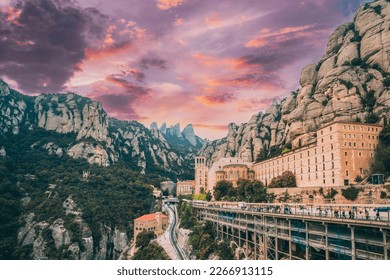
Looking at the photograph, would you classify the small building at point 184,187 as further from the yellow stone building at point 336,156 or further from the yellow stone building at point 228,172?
the yellow stone building at point 336,156

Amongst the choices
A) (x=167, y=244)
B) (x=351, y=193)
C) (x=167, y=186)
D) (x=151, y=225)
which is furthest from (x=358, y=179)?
(x=167, y=186)

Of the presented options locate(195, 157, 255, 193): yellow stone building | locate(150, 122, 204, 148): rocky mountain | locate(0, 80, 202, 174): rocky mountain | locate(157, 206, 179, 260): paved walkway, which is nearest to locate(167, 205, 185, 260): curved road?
locate(157, 206, 179, 260): paved walkway

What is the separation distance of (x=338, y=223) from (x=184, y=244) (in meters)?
28.8

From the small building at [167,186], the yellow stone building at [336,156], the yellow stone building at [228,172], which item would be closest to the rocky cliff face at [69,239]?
the yellow stone building at [228,172]

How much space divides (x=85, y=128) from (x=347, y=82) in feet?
290

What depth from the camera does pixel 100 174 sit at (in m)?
99.6

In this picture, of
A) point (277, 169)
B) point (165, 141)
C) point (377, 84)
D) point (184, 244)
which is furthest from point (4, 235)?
point (165, 141)

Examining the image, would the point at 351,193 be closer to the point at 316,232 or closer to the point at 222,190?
the point at 316,232

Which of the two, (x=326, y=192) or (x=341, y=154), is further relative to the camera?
(x=341, y=154)

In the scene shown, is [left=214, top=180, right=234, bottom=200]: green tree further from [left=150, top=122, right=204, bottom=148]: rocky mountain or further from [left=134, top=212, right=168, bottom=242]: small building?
[left=150, top=122, right=204, bottom=148]: rocky mountain

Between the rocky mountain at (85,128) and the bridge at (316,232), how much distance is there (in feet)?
256

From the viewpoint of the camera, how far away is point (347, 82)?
196ft

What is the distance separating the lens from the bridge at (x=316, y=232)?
20719 mm
